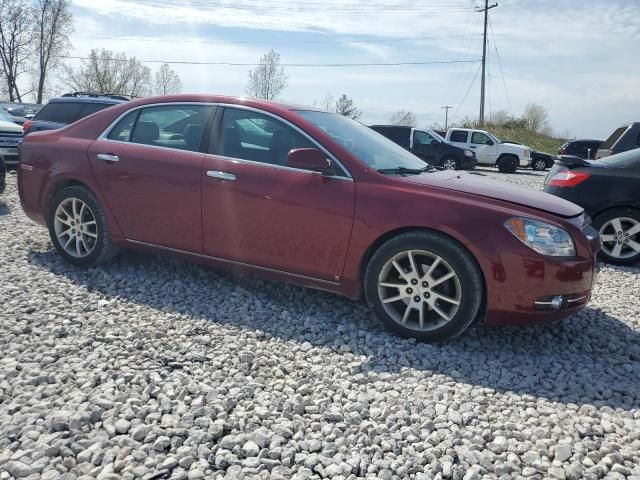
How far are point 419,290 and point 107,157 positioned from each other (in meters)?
2.90

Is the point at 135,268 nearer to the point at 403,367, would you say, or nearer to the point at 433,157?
the point at 403,367

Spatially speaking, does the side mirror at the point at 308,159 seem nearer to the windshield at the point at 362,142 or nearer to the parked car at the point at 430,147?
the windshield at the point at 362,142

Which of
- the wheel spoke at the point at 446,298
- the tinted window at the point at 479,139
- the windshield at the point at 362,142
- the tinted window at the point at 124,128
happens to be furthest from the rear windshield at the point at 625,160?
the tinted window at the point at 479,139

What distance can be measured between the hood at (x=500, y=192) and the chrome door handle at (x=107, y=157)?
8.17 feet

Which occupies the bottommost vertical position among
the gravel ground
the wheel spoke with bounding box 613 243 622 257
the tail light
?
the gravel ground

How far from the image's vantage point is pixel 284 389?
297 cm

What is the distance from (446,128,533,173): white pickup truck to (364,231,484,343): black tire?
21723mm

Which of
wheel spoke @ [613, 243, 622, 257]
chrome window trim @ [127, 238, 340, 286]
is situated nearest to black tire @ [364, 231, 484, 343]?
chrome window trim @ [127, 238, 340, 286]

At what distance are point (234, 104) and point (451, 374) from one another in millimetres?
2645

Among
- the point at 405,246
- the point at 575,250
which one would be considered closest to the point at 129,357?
the point at 405,246

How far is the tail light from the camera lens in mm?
6312

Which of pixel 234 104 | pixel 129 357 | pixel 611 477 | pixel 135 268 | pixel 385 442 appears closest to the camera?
pixel 611 477

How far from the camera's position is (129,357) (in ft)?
10.6

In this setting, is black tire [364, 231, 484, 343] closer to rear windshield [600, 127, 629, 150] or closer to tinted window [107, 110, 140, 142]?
tinted window [107, 110, 140, 142]
